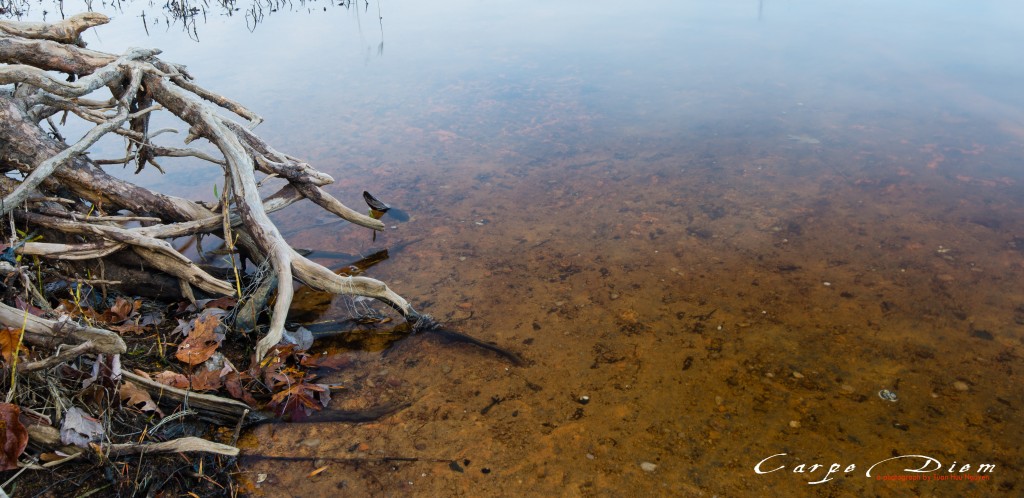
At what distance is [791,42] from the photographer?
33.5 feet

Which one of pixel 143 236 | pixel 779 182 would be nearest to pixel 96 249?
pixel 143 236

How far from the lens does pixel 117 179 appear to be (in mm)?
4262

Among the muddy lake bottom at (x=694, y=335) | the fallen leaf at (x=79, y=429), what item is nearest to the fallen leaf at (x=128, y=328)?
the fallen leaf at (x=79, y=429)

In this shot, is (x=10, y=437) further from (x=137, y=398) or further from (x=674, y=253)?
(x=674, y=253)

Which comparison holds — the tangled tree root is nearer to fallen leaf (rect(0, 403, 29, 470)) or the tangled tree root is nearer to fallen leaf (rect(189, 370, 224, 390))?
fallen leaf (rect(189, 370, 224, 390))

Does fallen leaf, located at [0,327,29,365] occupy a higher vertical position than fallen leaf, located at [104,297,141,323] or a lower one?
higher

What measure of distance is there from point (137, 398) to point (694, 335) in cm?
318

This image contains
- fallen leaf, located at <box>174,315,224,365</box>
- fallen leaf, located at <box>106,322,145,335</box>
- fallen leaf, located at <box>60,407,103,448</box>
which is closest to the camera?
fallen leaf, located at <box>60,407,103,448</box>

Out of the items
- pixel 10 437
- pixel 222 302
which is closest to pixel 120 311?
pixel 222 302

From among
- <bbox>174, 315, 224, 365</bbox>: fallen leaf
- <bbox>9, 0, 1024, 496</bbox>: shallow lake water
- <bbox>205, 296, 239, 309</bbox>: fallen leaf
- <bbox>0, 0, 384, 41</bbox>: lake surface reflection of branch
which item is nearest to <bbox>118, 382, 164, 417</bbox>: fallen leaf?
<bbox>174, 315, 224, 365</bbox>: fallen leaf

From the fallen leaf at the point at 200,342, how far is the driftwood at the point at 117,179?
27 cm

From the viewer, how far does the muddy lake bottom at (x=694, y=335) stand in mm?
3182

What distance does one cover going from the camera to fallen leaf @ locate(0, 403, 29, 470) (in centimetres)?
255

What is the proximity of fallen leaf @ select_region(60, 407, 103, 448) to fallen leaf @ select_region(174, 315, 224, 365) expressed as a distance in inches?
27.0
